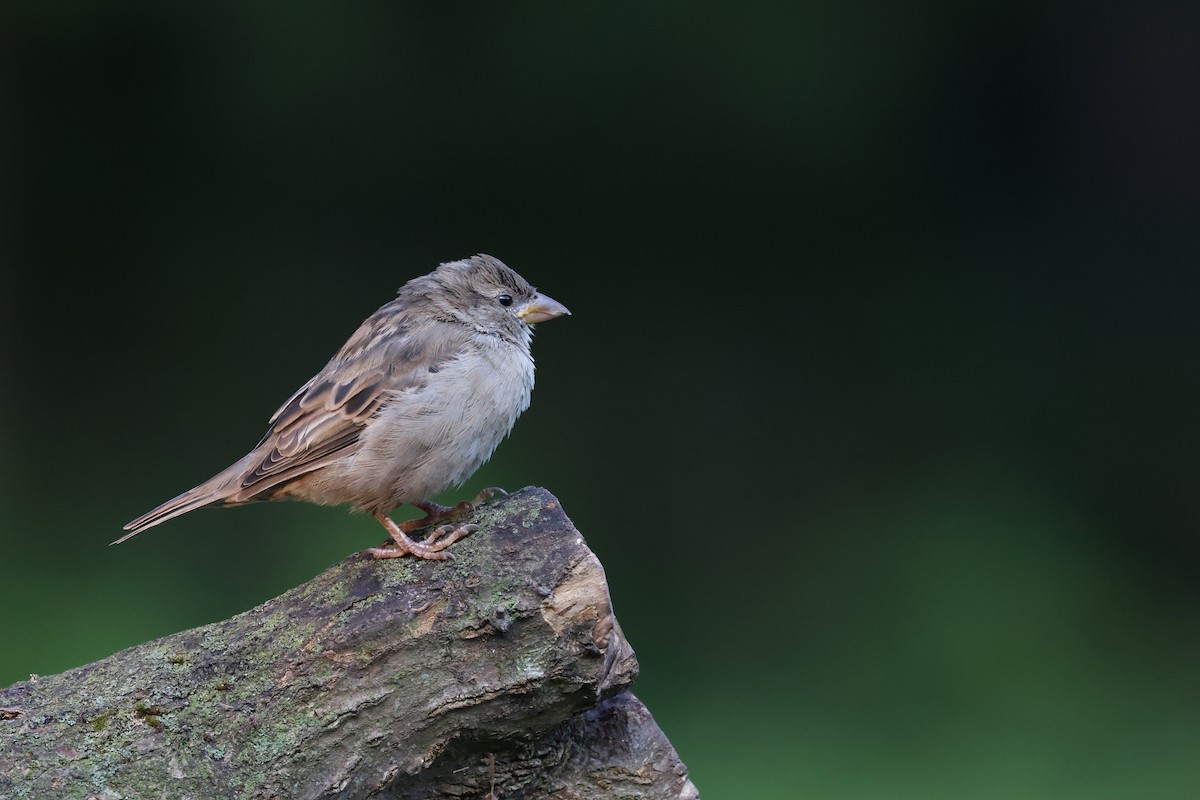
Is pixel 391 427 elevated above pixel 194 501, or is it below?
above

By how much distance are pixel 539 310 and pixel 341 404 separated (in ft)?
2.66

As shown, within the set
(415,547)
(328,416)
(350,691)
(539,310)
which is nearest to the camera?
(350,691)

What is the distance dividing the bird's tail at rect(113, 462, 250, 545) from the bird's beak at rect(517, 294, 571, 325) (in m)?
1.06

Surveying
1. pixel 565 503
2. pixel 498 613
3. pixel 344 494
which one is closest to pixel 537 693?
pixel 498 613

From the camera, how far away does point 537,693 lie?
288cm

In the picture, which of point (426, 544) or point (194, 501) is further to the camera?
point (194, 501)

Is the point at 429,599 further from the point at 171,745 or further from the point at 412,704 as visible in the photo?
the point at 171,745

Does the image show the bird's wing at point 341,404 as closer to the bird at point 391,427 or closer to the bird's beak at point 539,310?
the bird at point 391,427

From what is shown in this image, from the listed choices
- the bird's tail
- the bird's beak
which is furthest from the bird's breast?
the bird's beak

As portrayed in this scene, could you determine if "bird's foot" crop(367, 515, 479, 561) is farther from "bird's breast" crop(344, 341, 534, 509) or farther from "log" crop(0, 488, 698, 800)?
"bird's breast" crop(344, 341, 534, 509)

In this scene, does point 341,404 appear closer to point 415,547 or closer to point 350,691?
point 415,547

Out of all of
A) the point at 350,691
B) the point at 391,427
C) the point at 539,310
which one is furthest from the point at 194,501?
the point at 539,310

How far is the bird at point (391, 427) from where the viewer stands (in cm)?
362

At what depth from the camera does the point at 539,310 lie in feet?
13.9
